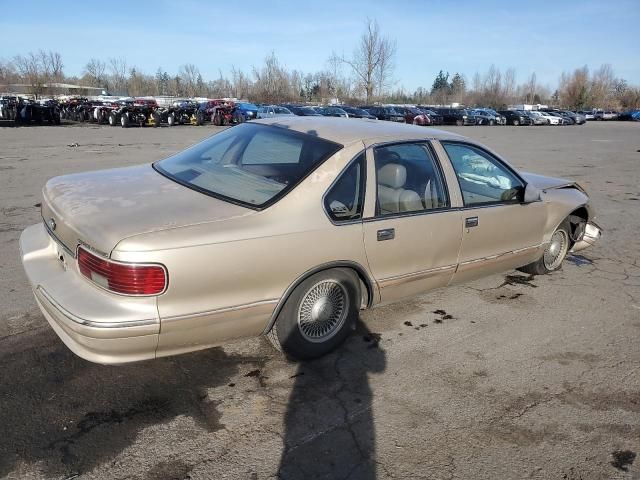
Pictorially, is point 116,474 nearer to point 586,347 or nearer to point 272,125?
point 272,125

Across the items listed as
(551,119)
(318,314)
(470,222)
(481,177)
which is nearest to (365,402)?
(318,314)

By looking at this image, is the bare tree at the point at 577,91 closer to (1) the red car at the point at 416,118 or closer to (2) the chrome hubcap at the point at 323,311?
(1) the red car at the point at 416,118

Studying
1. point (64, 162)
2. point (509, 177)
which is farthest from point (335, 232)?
point (64, 162)

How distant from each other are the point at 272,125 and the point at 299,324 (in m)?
1.67

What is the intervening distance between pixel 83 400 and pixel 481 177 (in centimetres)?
345

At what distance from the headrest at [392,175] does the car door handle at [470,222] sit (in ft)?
2.08

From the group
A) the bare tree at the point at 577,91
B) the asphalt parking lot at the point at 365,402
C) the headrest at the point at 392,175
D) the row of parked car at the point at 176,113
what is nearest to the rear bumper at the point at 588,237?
the asphalt parking lot at the point at 365,402

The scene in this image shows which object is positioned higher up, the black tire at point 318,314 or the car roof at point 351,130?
the car roof at point 351,130

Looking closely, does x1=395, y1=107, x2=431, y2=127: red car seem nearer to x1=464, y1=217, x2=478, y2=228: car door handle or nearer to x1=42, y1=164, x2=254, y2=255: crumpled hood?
x1=464, y1=217, x2=478, y2=228: car door handle

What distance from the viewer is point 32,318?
3764 mm

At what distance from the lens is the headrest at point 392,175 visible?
11.4ft

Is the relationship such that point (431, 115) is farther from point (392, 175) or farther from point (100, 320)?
point (100, 320)

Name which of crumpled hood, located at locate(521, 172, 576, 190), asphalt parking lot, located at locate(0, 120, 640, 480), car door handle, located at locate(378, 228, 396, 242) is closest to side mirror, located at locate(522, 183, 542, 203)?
crumpled hood, located at locate(521, 172, 576, 190)

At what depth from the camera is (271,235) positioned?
2.87 meters
